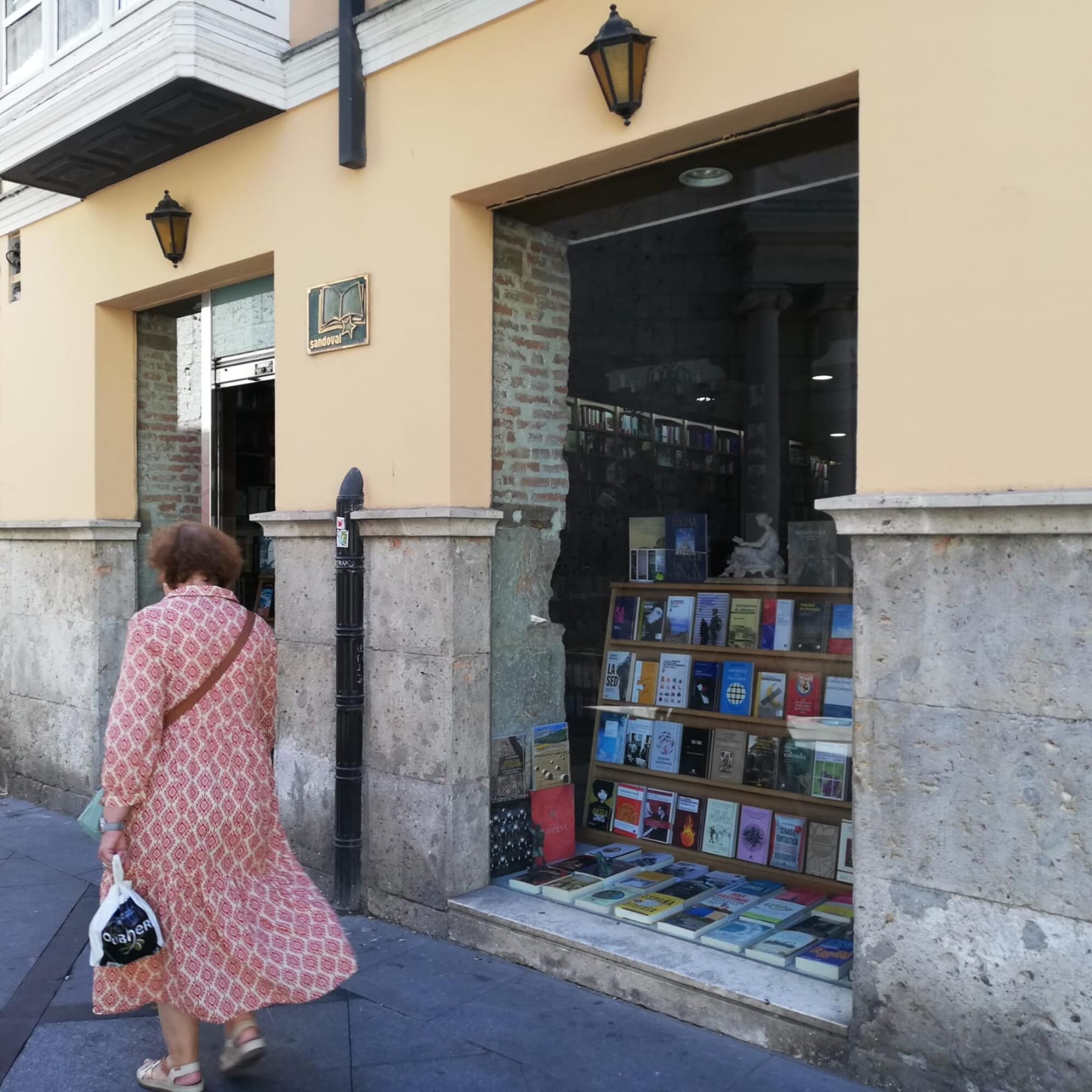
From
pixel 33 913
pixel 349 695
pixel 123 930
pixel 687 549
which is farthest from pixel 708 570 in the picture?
pixel 33 913

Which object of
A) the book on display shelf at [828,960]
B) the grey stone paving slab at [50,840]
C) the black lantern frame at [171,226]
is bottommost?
the grey stone paving slab at [50,840]

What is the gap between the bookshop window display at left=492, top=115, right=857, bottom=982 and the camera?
475 centimetres

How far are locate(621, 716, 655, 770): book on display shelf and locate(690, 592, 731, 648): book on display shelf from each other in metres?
0.53

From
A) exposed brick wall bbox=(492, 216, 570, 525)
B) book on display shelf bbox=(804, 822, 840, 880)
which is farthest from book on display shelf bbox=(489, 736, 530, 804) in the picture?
book on display shelf bbox=(804, 822, 840, 880)

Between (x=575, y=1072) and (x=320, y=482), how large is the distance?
10.4 feet

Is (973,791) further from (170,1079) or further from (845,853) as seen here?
(170,1079)

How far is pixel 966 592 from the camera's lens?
3328 millimetres

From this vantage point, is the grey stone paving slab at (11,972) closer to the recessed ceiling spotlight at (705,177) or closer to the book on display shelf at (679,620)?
the book on display shelf at (679,620)

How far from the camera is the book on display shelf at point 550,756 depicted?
537cm

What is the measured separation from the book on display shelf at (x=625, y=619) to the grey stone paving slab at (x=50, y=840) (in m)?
3.30

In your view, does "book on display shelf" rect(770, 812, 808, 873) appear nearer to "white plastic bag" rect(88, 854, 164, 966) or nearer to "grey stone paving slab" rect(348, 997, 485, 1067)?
"grey stone paving slab" rect(348, 997, 485, 1067)

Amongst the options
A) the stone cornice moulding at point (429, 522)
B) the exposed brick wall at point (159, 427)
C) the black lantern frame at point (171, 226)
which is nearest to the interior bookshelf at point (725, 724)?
the stone cornice moulding at point (429, 522)

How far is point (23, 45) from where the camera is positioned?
689cm

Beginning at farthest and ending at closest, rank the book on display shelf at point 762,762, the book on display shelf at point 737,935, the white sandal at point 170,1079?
1. the book on display shelf at point 762,762
2. the book on display shelf at point 737,935
3. the white sandal at point 170,1079
